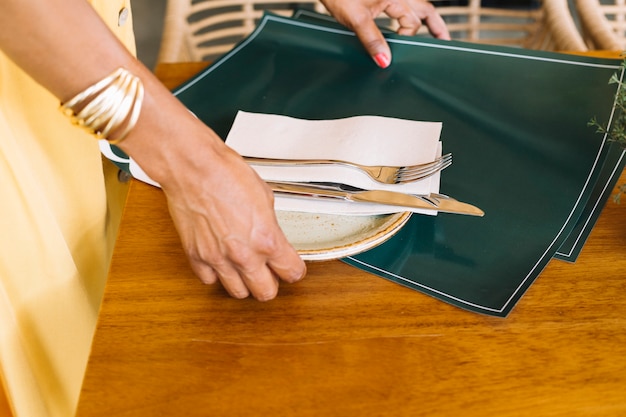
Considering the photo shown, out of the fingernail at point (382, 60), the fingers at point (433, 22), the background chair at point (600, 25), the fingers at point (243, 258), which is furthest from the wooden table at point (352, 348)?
the background chair at point (600, 25)

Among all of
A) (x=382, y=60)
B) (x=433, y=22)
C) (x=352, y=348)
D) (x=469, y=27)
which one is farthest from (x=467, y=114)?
(x=469, y=27)

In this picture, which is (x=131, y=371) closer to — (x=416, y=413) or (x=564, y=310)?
(x=416, y=413)

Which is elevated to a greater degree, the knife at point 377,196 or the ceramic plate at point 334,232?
the knife at point 377,196

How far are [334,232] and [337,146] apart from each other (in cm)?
13

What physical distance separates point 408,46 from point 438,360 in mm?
559

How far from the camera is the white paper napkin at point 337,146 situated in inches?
27.8

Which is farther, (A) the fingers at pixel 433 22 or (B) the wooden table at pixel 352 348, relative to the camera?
(A) the fingers at pixel 433 22

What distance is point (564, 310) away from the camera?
0.61 metres

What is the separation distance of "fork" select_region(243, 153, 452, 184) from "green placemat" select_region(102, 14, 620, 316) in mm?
40

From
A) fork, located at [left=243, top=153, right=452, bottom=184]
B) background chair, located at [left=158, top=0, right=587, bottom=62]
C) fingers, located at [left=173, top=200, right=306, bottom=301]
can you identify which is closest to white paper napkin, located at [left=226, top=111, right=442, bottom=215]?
fork, located at [left=243, top=153, right=452, bottom=184]

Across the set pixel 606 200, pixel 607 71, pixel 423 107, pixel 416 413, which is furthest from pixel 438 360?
pixel 607 71

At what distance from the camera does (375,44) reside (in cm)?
98

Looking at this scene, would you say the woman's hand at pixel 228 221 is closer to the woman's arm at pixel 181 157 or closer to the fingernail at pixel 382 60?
the woman's arm at pixel 181 157

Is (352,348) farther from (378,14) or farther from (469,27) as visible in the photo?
(469,27)
